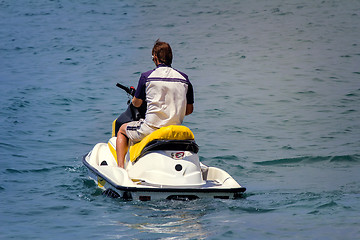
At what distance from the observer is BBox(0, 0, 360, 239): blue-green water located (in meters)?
6.96

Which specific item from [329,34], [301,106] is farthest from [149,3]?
[301,106]

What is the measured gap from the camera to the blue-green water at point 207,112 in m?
6.96

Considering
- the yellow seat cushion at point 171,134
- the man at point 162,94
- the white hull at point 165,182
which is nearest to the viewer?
the white hull at point 165,182

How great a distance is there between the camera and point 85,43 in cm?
2936

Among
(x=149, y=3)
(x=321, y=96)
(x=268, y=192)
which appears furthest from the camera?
(x=149, y=3)

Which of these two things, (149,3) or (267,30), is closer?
(267,30)

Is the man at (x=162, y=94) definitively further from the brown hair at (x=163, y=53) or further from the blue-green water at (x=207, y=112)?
the blue-green water at (x=207, y=112)

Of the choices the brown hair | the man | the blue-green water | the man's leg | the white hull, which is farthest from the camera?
the man's leg

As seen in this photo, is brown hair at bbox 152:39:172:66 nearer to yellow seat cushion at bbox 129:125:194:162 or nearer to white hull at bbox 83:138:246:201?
yellow seat cushion at bbox 129:125:194:162

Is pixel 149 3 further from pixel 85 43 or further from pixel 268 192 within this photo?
pixel 268 192

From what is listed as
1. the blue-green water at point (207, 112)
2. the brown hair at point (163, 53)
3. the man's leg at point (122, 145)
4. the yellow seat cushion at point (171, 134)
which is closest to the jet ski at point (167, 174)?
the yellow seat cushion at point (171, 134)

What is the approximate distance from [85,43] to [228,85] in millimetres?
11428

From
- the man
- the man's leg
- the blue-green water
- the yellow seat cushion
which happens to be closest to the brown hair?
the man

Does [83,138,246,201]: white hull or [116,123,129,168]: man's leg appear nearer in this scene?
[83,138,246,201]: white hull
